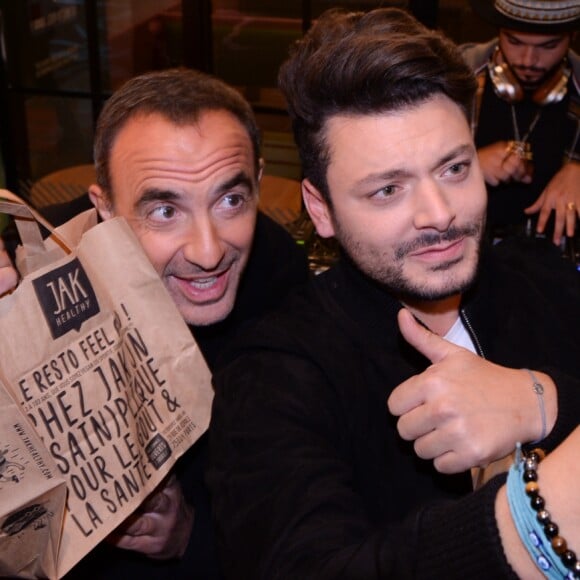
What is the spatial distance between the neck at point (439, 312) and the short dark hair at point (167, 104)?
0.58 meters

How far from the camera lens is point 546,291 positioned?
1.58 m

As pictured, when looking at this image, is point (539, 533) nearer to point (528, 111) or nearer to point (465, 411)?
point (465, 411)

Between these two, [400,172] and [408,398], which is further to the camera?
[400,172]

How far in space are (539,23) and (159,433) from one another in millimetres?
1828

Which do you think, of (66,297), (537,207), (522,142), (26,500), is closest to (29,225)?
(66,297)

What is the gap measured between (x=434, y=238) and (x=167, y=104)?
28.0 inches

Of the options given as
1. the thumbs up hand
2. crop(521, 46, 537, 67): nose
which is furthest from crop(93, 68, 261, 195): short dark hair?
crop(521, 46, 537, 67): nose

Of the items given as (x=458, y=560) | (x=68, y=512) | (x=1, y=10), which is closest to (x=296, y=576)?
(x=458, y=560)

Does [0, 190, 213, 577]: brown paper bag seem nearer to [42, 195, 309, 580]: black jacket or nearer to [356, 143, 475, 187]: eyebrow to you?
[42, 195, 309, 580]: black jacket

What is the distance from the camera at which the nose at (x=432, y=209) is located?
51.3 inches

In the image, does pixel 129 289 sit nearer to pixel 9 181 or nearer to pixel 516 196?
pixel 516 196

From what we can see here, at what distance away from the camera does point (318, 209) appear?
1.53 m

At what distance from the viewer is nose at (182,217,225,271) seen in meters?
1.72

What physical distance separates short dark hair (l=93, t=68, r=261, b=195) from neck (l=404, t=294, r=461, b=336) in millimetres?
581
